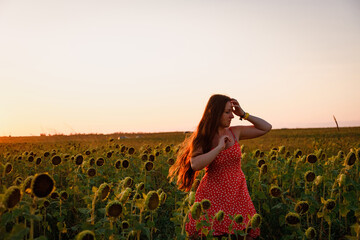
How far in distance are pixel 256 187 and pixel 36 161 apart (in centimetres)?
359

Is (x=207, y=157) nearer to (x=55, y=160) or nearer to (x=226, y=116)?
(x=226, y=116)

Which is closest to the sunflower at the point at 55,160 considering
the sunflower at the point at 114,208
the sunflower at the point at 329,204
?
the sunflower at the point at 114,208

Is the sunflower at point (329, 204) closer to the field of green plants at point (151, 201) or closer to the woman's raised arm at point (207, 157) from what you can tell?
the field of green plants at point (151, 201)

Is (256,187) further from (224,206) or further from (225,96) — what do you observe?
(225,96)

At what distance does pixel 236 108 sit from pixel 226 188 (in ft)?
3.91

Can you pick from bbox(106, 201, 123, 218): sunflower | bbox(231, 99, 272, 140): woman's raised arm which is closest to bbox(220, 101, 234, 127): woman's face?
bbox(231, 99, 272, 140): woman's raised arm

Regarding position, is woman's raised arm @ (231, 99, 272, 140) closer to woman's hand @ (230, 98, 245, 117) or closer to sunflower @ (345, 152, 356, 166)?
woman's hand @ (230, 98, 245, 117)

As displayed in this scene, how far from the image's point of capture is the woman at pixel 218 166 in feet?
13.7

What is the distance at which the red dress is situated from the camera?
4.23 m

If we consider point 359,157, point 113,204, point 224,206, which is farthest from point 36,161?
point 359,157

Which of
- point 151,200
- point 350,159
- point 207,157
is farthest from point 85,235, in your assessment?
point 350,159

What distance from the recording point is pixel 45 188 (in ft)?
7.38

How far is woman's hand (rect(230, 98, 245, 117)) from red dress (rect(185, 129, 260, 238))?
0.52 metres

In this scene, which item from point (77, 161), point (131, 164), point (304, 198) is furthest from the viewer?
point (131, 164)
